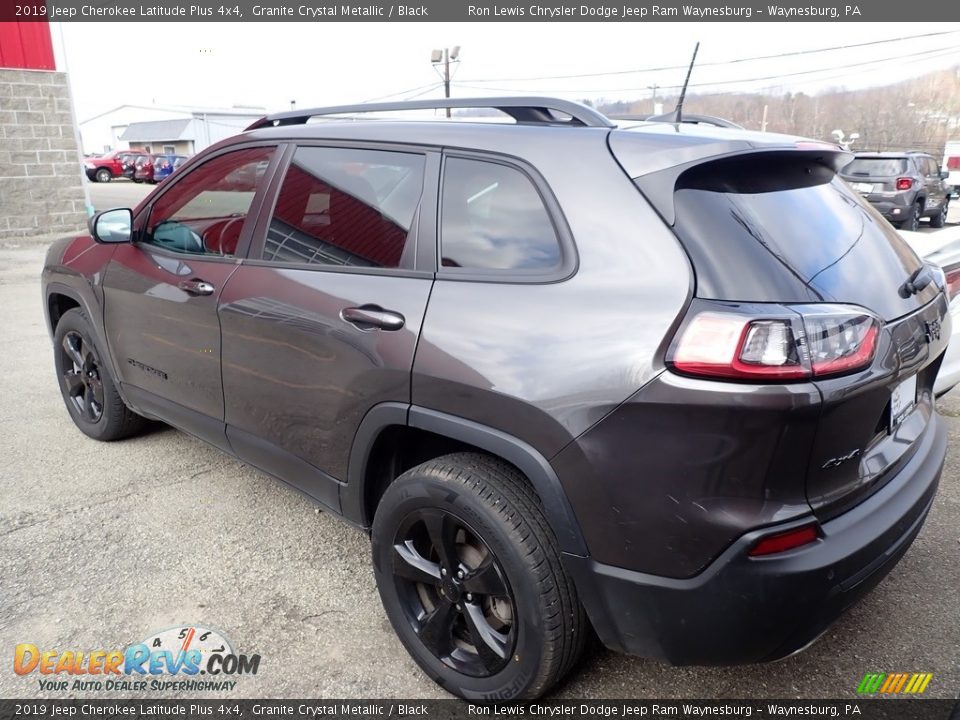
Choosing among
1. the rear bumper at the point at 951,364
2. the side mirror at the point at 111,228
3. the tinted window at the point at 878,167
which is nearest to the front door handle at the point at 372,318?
the side mirror at the point at 111,228

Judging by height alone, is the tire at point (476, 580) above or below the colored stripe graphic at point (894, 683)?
above

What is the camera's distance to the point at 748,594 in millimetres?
1728

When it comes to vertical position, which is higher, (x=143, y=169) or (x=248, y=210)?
(x=248, y=210)

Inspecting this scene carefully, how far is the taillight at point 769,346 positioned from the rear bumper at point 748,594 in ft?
1.25

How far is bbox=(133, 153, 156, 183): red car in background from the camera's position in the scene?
36.9 meters

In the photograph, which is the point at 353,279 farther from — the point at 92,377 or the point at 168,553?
the point at 92,377

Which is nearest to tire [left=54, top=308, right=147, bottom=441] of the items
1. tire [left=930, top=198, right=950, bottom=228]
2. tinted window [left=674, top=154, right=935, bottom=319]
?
tinted window [left=674, top=154, right=935, bottom=319]

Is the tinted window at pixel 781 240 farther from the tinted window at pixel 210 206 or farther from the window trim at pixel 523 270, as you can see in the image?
the tinted window at pixel 210 206

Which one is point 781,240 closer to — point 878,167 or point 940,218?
point 878,167

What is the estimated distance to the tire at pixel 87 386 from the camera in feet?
13.2

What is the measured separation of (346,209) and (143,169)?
39404 mm

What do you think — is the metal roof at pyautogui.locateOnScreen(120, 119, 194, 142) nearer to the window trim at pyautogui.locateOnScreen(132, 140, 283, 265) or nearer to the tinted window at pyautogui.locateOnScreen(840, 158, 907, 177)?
the tinted window at pyautogui.locateOnScreen(840, 158, 907, 177)

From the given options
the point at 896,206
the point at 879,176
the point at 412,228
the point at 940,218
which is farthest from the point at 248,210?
the point at 940,218

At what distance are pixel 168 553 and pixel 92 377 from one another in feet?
5.36
